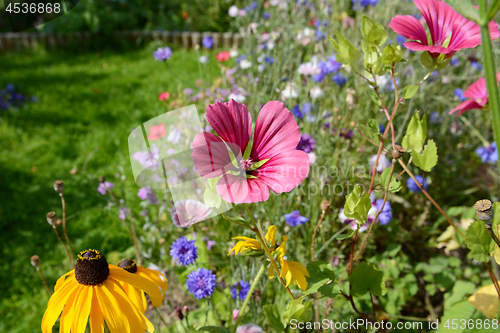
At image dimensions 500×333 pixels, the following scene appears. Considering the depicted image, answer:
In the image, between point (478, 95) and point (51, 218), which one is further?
point (478, 95)

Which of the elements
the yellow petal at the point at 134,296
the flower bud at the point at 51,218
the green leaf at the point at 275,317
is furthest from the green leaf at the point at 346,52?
the flower bud at the point at 51,218

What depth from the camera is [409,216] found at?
1.76 m

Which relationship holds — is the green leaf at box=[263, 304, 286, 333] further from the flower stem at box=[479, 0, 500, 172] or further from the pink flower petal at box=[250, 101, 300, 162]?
the flower stem at box=[479, 0, 500, 172]

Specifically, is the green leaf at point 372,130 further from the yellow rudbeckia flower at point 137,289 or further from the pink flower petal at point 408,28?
the yellow rudbeckia flower at point 137,289

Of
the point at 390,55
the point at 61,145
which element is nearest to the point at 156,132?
the point at 61,145

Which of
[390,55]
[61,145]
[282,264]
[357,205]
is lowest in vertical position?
[61,145]

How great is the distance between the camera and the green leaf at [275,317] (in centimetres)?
71

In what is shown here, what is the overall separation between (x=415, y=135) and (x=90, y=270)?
0.68 metres

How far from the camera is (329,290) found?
731 millimetres

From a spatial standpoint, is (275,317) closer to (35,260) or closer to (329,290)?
(329,290)

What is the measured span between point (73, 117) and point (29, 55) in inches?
85.9

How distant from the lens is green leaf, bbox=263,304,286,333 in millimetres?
705

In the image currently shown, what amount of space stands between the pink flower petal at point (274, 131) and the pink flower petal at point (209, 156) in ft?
0.28

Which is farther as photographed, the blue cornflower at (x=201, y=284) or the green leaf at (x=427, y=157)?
the blue cornflower at (x=201, y=284)
